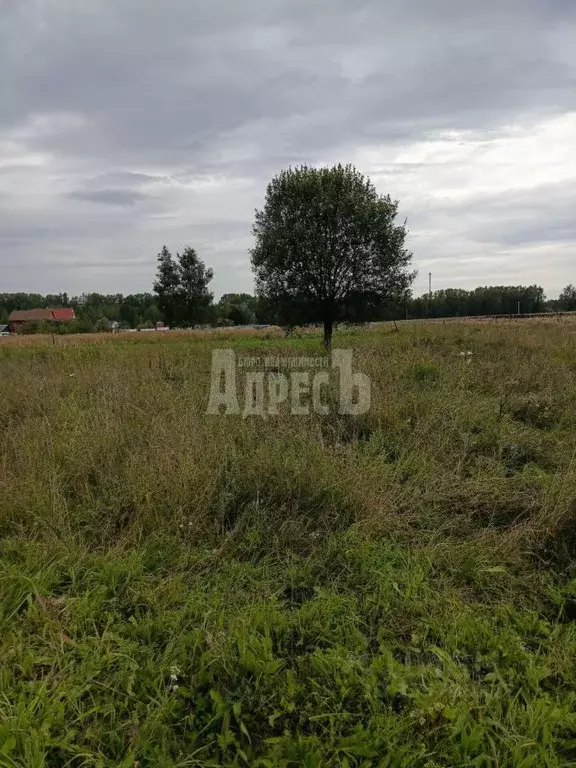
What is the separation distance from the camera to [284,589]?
262 cm

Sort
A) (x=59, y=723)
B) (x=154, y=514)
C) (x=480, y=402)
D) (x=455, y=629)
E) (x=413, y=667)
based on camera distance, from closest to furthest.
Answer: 1. (x=59, y=723)
2. (x=413, y=667)
3. (x=455, y=629)
4. (x=154, y=514)
5. (x=480, y=402)

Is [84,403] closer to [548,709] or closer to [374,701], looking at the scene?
[374,701]

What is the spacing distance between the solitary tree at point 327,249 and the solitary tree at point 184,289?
28.2m

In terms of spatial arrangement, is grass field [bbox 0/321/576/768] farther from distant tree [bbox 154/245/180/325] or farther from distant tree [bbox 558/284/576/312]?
distant tree [bbox 558/284/576/312]

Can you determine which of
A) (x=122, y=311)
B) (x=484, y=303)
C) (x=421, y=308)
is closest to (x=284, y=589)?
(x=421, y=308)

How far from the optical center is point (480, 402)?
5.58 meters

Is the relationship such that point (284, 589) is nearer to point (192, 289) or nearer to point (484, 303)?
point (192, 289)

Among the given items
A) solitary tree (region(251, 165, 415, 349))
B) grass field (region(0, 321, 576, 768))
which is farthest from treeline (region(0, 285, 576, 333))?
grass field (region(0, 321, 576, 768))

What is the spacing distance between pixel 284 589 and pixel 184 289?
41.7m

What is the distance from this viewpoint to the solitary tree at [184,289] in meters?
41.3

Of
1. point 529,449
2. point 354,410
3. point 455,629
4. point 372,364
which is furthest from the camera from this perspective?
point 372,364

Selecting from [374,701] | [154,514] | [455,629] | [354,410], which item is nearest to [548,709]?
[455,629]

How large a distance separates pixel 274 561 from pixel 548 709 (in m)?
1.60

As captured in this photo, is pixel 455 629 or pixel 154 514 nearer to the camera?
pixel 455 629
